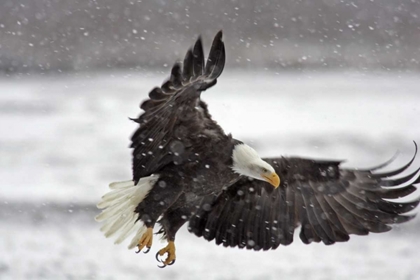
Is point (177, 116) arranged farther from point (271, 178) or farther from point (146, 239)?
point (146, 239)

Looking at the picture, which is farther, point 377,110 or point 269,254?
point 377,110

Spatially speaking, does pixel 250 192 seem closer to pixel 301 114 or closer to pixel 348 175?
pixel 348 175

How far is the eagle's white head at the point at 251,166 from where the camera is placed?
4391 mm

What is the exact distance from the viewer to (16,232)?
6586mm

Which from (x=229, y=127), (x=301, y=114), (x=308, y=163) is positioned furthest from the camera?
(x=301, y=114)

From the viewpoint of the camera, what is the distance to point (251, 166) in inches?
173

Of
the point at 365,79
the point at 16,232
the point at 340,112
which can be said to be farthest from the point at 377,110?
the point at 16,232

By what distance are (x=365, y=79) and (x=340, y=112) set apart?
257 centimetres

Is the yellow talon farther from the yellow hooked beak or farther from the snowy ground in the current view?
the snowy ground

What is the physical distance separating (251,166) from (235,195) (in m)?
0.67

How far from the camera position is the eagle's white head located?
4.39m

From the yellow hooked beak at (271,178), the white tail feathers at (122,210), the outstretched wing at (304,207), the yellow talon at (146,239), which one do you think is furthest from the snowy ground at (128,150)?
the yellow hooked beak at (271,178)

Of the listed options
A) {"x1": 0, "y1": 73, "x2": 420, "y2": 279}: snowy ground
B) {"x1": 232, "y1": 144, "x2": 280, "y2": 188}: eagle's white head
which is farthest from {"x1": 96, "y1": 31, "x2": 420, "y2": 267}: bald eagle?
{"x1": 0, "y1": 73, "x2": 420, "y2": 279}: snowy ground

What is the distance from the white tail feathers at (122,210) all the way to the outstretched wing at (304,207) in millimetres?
393
